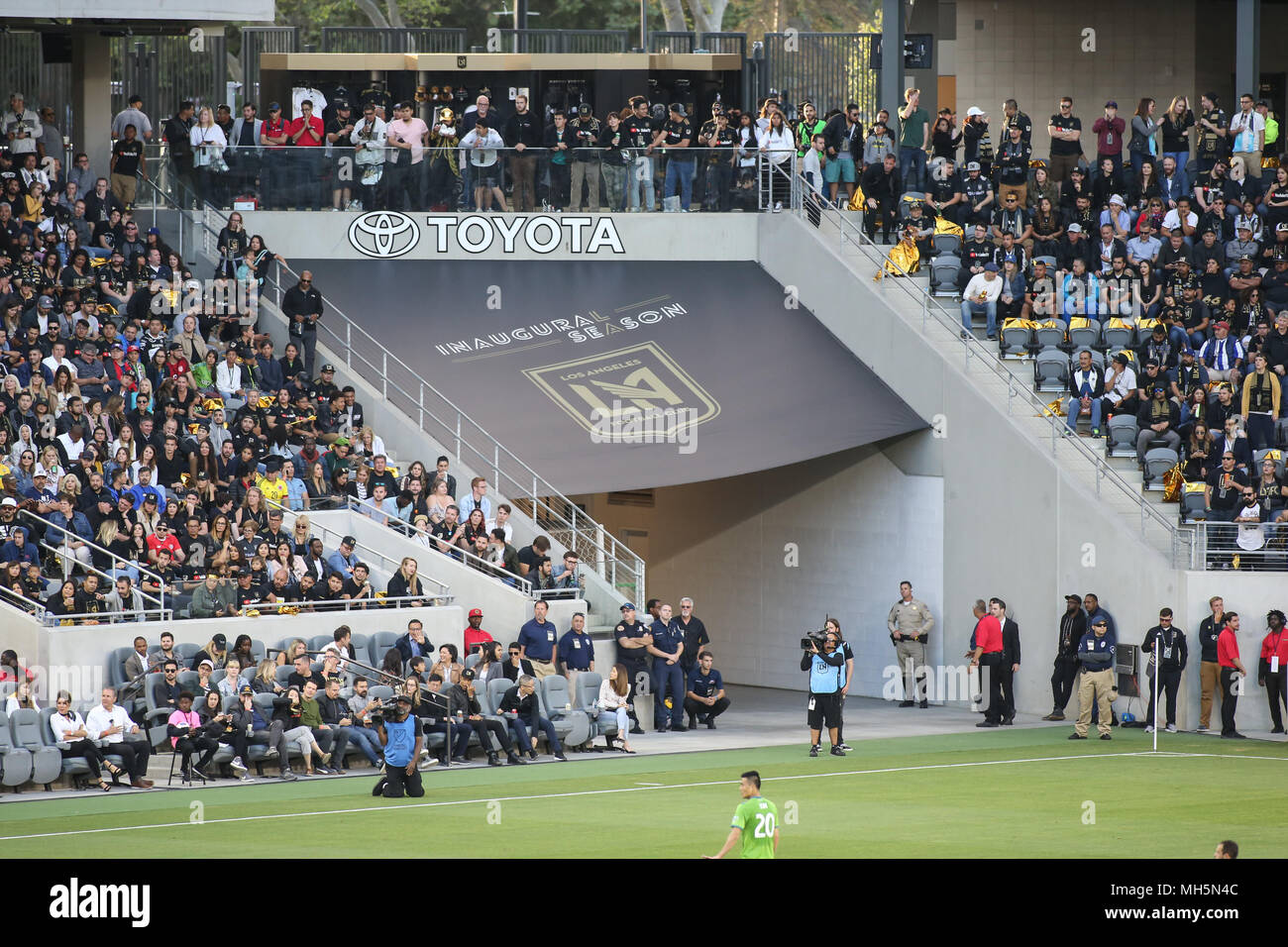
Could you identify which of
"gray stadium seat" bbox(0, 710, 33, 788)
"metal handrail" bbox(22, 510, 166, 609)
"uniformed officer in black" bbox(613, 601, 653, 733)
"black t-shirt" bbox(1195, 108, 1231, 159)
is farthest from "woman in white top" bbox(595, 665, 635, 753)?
"black t-shirt" bbox(1195, 108, 1231, 159)

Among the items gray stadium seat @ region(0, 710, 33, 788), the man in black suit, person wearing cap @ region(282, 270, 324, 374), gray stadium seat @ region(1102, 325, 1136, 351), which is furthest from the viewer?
gray stadium seat @ region(1102, 325, 1136, 351)

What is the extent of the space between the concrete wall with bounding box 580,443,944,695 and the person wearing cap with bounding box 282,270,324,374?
716cm

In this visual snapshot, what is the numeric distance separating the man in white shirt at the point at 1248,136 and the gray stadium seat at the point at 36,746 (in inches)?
788

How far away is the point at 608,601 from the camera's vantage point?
87.7ft

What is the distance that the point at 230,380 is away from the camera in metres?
27.5

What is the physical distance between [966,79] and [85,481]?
1961 cm

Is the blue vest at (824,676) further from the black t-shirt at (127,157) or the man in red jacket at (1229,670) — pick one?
the black t-shirt at (127,157)

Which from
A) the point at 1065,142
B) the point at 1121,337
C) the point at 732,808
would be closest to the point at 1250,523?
the point at 1121,337

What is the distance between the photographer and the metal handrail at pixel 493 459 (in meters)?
27.5

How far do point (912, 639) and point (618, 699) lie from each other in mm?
6194

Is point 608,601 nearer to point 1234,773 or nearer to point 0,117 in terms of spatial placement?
point 1234,773

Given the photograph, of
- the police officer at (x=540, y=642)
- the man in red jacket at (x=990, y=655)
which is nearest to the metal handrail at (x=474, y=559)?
the police officer at (x=540, y=642)

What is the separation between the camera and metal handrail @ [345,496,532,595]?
26.0 metres

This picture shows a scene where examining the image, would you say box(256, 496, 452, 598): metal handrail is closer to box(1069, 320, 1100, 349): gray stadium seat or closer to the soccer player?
box(1069, 320, 1100, 349): gray stadium seat
